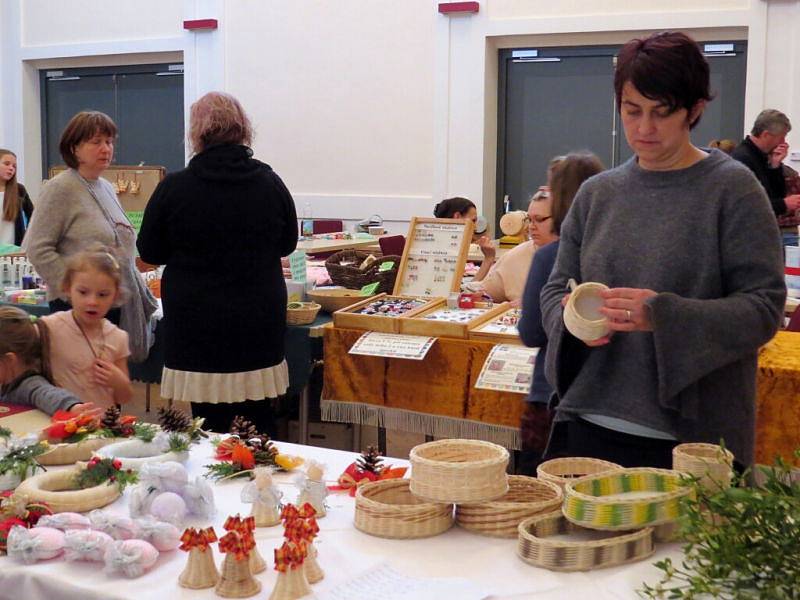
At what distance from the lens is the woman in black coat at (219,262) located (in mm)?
3205

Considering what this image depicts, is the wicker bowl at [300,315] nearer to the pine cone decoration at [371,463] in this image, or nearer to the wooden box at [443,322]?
the wooden box at [443,322]

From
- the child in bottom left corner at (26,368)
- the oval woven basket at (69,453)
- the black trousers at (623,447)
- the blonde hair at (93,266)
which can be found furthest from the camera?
the blonde hair at (93,266)

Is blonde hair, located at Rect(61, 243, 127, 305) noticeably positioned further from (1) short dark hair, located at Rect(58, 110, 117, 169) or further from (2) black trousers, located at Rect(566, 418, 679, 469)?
(2) black trousers, located at Rect(566, 418, 679, 469)

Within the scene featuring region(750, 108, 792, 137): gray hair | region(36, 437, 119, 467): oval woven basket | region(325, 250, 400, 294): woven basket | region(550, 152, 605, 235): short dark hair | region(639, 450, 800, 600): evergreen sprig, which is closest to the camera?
region(639, 450, 800, 600): evergreen sprig

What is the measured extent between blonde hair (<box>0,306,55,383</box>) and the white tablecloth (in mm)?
1099

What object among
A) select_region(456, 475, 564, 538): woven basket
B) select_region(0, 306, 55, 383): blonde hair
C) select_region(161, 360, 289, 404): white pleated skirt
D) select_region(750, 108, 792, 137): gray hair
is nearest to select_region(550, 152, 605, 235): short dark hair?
select_region(456, 475, 564, 538): woven basket

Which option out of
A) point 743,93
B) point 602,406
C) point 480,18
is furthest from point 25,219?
point 602,406

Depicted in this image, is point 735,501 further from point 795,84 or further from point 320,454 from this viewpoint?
point 795,84

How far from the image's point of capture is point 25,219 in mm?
6863

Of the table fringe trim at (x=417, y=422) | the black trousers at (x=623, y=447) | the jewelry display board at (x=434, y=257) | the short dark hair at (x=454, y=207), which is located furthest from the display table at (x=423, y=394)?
the short dark hair at (x=454, y=207)

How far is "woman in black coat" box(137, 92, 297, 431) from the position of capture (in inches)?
126

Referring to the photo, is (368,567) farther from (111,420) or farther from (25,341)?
(25,341)

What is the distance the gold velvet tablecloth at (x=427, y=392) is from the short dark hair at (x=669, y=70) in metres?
1.44

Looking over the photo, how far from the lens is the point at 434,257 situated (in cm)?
398
